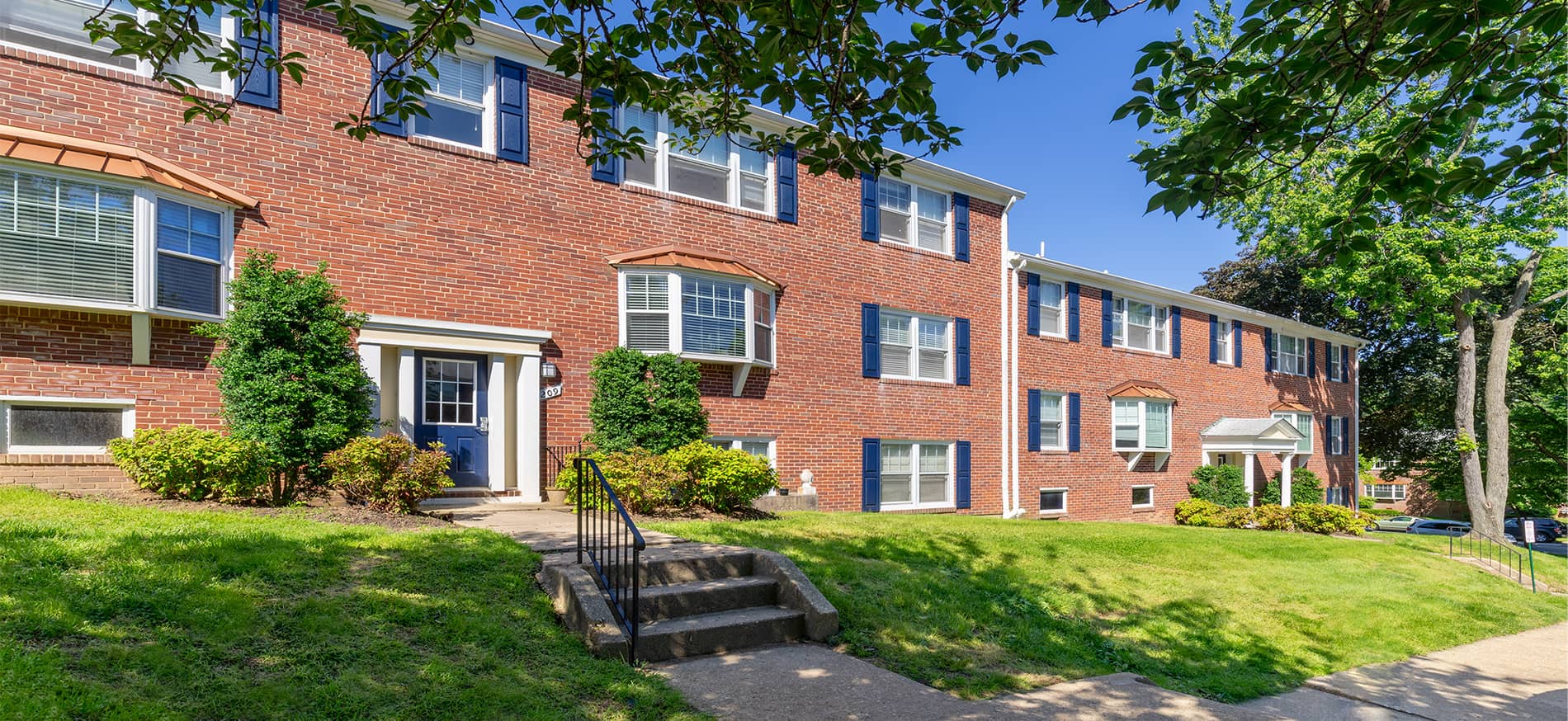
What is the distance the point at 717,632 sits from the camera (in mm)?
6242

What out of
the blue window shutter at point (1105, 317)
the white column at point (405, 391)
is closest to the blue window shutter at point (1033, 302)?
the blue window shutter at point (1105, 317)

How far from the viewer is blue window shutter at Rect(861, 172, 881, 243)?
1638cm

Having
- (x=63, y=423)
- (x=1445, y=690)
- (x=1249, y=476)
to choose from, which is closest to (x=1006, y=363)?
(x=1249, y=476)

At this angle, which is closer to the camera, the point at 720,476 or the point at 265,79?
the point at 265,79

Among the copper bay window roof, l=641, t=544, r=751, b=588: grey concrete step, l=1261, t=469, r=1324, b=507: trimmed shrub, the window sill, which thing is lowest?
l=1261, t=469, r=1324, b=507: trimmed shrub

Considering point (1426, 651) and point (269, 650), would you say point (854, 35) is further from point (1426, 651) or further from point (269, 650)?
point (1426, 651)

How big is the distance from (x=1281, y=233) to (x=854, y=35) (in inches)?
983

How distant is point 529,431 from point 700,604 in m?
6.19

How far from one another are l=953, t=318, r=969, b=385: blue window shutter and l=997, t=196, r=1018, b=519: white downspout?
47.9 inches

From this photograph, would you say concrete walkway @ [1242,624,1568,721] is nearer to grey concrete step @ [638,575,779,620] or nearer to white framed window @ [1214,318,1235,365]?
grey concrete step @ [638,575,779,620]

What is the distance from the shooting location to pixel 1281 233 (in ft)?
83.3

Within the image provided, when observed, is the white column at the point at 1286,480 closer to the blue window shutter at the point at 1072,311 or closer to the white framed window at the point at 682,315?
the blue window shutter at the point at 1072,311

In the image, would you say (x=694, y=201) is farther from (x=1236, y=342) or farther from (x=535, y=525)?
(x=1236, y=342)

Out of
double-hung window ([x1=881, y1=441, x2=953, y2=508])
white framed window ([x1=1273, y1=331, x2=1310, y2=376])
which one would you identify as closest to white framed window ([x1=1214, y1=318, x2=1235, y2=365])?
white framed window ([x1=1273, y1=331, x2=1310, y2=376])
